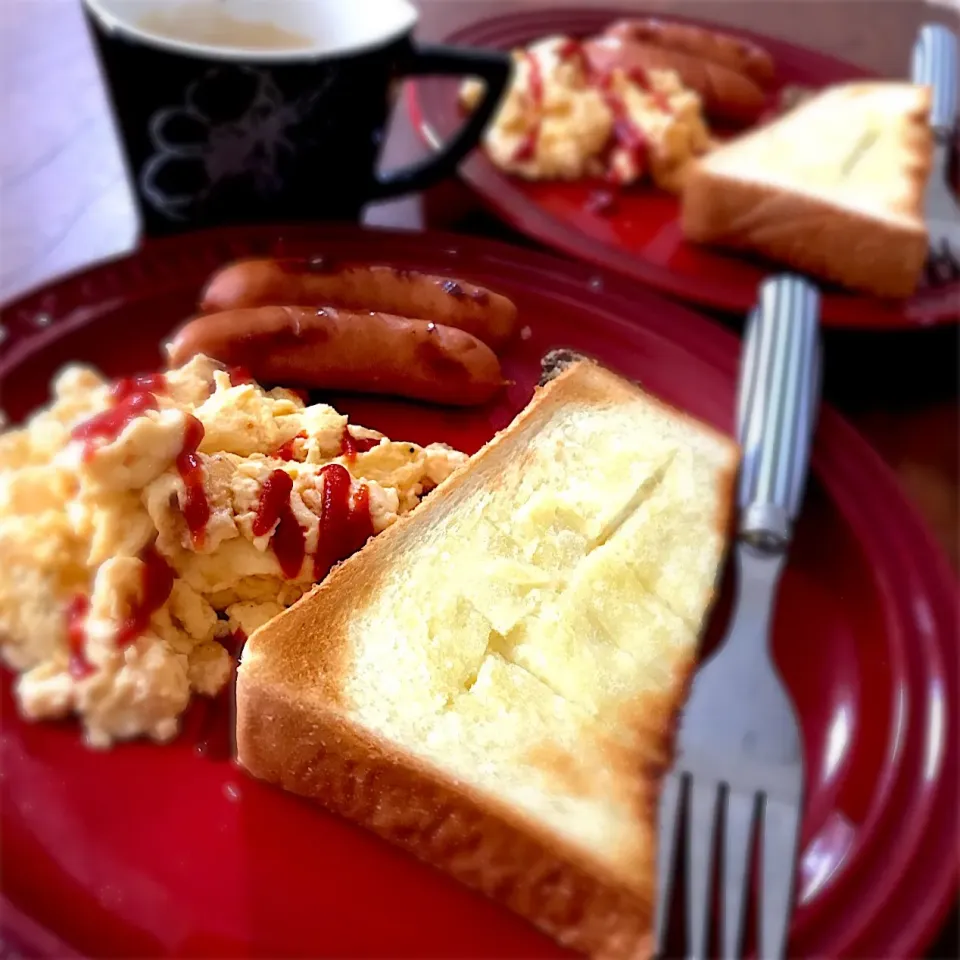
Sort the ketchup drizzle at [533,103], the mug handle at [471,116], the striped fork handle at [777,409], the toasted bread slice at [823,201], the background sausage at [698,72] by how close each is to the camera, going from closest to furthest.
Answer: the striped fork handle at [777,409] < the mug handle at [471,116] < the toasted bread slice at [823,201] < the ketchup drizzle at [533,103] < the background sausage at [698,72]

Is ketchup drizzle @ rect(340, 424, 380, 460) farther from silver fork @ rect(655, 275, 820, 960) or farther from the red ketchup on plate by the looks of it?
silver fork @ rect(655, 275, 820, 960)

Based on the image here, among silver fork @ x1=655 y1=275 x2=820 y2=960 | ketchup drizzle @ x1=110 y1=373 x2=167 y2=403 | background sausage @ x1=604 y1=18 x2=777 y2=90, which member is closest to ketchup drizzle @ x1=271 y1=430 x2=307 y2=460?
ketchup drizzle @ x1=110 y1=373 x2=167 y2=403

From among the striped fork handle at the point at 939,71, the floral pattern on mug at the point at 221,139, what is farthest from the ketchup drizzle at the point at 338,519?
Result: the striped fork handle at the point at 939,71

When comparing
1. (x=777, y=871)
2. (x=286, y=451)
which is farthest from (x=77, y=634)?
(x=777, y=871)

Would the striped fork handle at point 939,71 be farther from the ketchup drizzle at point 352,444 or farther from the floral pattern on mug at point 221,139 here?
the ketchup drizzle at point 352,444

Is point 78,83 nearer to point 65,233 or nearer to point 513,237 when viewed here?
point 65,233

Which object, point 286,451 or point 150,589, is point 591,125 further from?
point 150,589
